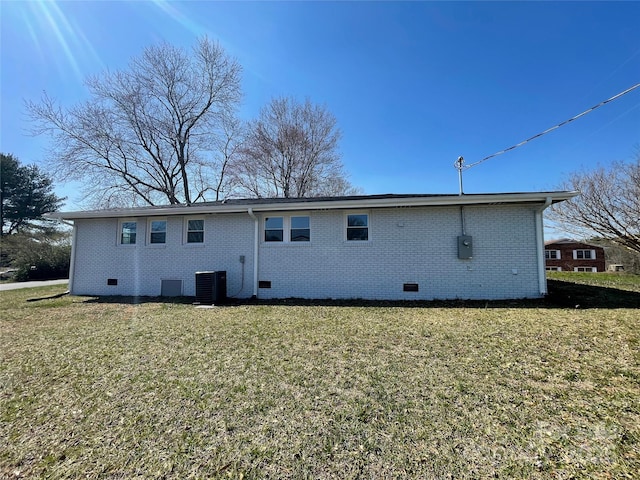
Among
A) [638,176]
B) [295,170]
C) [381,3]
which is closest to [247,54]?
[381,3]

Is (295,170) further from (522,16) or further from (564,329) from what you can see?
(564,329)

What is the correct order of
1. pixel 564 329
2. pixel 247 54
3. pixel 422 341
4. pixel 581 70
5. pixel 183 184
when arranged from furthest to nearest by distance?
pixel 183 184 < pixel 247 54 < pixel 581 70 < pixel 564 329 < pixel 422 341

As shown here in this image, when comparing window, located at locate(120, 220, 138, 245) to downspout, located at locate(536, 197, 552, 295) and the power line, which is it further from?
the power line

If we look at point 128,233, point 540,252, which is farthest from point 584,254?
point 128,233

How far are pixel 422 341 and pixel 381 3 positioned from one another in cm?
924

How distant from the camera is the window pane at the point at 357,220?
332 inches

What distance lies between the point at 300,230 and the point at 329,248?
1072mm

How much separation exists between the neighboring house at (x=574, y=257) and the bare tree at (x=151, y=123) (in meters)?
36.2

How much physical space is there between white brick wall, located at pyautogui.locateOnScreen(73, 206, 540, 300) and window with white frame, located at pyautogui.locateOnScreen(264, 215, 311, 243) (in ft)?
0.61

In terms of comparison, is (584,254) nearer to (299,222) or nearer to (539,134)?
(539,134)

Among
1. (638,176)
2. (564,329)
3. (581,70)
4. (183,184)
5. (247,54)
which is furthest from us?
(183,184)

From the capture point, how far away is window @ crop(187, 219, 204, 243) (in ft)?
30.6

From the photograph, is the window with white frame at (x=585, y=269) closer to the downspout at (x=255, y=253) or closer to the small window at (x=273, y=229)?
the small window at (x=273, y=229)

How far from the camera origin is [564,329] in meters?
4.68
